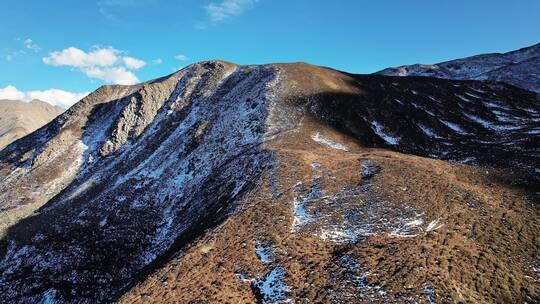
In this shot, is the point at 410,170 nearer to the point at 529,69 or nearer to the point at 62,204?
the point at 62,204

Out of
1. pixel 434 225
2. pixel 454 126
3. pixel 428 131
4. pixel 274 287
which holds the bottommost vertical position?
pixel 274 287

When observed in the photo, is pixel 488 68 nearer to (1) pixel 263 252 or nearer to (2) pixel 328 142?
(2) pixel 328 142

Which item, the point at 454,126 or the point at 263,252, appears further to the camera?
the point at 454,126

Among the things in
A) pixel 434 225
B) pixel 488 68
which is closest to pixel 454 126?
pixel 434 225

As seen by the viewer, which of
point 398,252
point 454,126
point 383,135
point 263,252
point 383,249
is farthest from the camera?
point 454,126

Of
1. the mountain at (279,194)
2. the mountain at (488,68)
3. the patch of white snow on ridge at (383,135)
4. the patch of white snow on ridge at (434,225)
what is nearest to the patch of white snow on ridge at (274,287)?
the mountain at (279,194)

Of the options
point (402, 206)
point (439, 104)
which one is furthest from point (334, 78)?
point (402, 206)

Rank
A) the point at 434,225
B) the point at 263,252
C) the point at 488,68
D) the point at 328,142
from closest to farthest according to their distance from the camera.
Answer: the point at 263,252
the point at 434,225
the point at 328,142
the point at 488,68
